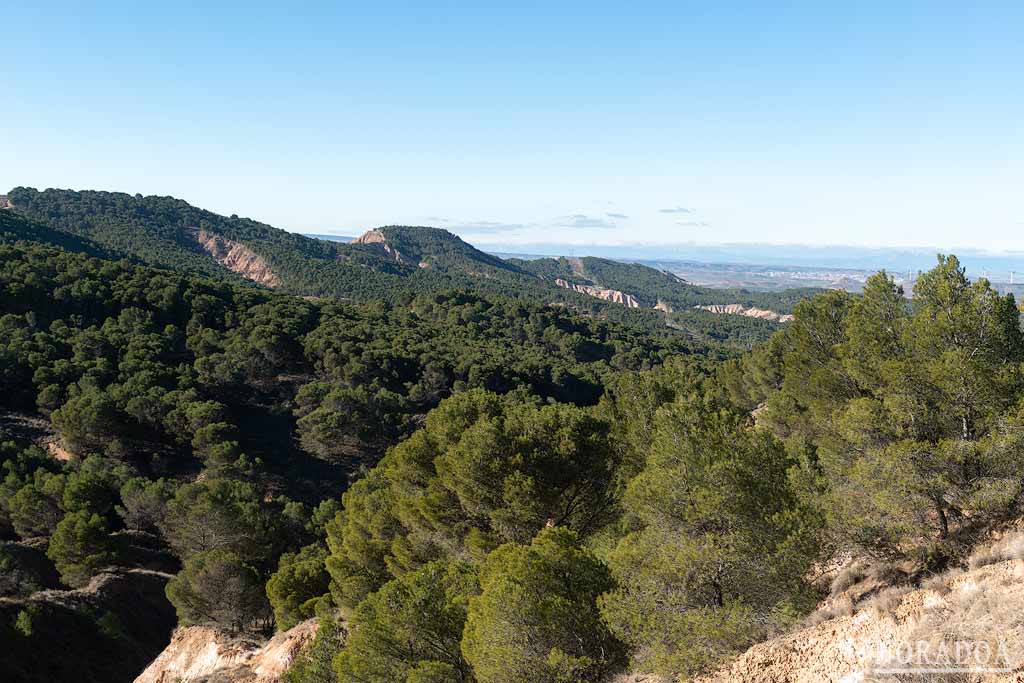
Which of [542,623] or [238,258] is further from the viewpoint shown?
[238,258]

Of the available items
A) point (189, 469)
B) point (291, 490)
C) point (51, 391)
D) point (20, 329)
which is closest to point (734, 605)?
point (291, 490)

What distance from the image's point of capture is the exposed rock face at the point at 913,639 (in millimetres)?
7492

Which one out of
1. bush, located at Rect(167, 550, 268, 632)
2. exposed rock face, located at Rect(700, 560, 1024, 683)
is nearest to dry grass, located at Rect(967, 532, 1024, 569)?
exposed rock face, located at Rect(700, 560, 1024, 683)

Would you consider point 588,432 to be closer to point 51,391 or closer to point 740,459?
point 740,459

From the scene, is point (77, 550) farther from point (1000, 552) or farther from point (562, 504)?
point (1000, 552)

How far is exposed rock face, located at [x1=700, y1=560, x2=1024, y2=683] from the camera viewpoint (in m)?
7.49

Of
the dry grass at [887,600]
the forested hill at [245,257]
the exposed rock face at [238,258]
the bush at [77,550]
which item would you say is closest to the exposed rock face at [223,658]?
the bush at [77,550]

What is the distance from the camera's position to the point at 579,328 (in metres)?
111

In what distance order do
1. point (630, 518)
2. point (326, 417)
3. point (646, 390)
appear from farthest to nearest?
1. point (326, 417)
2. point (646, 390)
3. point (630, 518)

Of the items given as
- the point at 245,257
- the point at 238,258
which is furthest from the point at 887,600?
the point at 238,258

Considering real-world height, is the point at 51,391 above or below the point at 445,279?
below

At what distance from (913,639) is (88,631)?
1301 inches

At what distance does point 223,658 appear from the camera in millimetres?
22750

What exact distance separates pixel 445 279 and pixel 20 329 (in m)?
140
